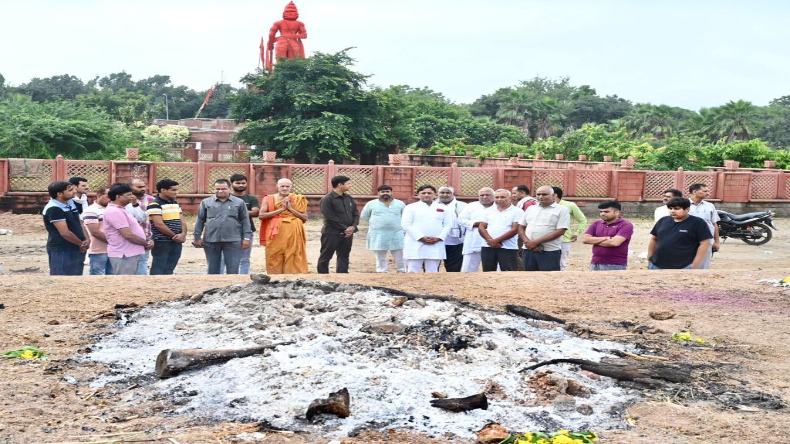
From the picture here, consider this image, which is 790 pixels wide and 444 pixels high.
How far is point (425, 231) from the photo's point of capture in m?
8.99

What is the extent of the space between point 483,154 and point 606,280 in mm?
26774

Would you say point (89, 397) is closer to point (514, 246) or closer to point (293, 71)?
point (514, 246)

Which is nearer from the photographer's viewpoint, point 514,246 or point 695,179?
point 514,246

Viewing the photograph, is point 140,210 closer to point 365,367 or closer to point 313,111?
point 365,367

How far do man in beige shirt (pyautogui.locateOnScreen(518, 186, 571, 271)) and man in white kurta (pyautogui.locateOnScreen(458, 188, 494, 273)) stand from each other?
50 centimetres

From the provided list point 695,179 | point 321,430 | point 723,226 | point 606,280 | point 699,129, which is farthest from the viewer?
point 699,129

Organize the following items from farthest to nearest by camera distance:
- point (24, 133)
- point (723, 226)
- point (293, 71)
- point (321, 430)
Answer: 1. point (293, 71)
2. point (24, 133)
3. point (723, 226)
4. point (321, 430)

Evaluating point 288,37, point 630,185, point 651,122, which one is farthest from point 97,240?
point 651,122

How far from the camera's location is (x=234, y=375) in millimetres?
4516

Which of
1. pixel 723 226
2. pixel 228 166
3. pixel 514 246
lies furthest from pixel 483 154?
pixel 514 246

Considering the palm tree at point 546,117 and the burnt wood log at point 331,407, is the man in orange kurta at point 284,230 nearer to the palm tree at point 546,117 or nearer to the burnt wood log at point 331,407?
the burnt wood log at point 331,407

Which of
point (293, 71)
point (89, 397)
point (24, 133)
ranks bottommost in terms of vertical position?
point (89, 397)

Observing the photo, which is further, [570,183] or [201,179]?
[570,183]

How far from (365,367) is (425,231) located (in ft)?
14.8
